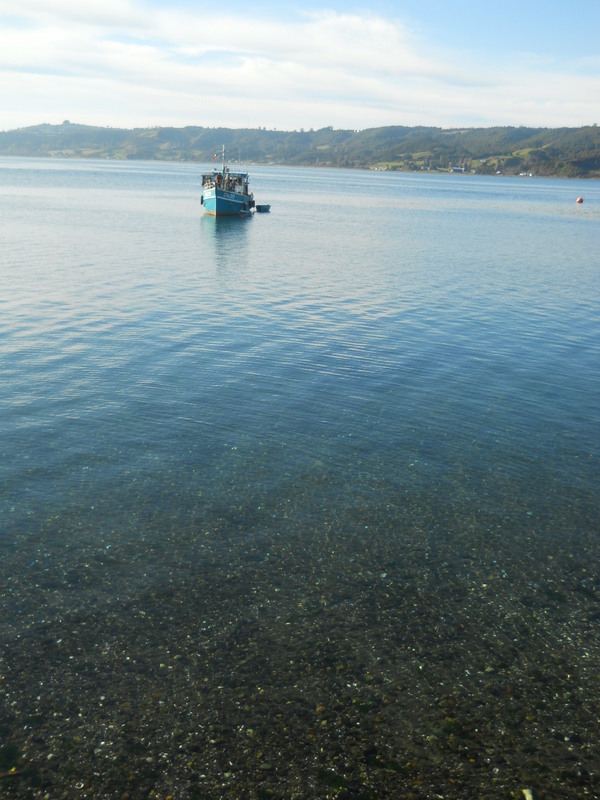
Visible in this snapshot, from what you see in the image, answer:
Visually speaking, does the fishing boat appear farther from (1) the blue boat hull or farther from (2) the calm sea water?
(2) the calm sea water

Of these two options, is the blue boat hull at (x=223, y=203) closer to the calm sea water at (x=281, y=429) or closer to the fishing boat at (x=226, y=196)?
the fishing boat at (x=226, y=196)

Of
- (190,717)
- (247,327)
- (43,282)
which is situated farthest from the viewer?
(43,282)

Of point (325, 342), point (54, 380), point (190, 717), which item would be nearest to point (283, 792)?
point (190, 717)

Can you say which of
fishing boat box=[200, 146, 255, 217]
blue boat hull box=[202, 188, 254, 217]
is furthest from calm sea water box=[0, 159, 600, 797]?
fishing boat box=[200, 146, 255, 217]

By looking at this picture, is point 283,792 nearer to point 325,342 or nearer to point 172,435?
point 172,435

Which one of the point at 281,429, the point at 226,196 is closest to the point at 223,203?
the point at 226,196

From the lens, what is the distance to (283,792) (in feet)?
33.9

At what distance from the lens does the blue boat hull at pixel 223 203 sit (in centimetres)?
10700

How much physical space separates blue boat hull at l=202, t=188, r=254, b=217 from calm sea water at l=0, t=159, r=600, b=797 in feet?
176

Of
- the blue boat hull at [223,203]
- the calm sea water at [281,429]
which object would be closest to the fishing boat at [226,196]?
the blue boat hull at [223,203]

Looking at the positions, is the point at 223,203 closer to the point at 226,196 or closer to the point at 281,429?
the point at 226,196

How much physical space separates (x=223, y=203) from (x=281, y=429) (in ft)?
300

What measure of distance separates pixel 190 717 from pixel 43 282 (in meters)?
43.9

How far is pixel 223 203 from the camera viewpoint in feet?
353
